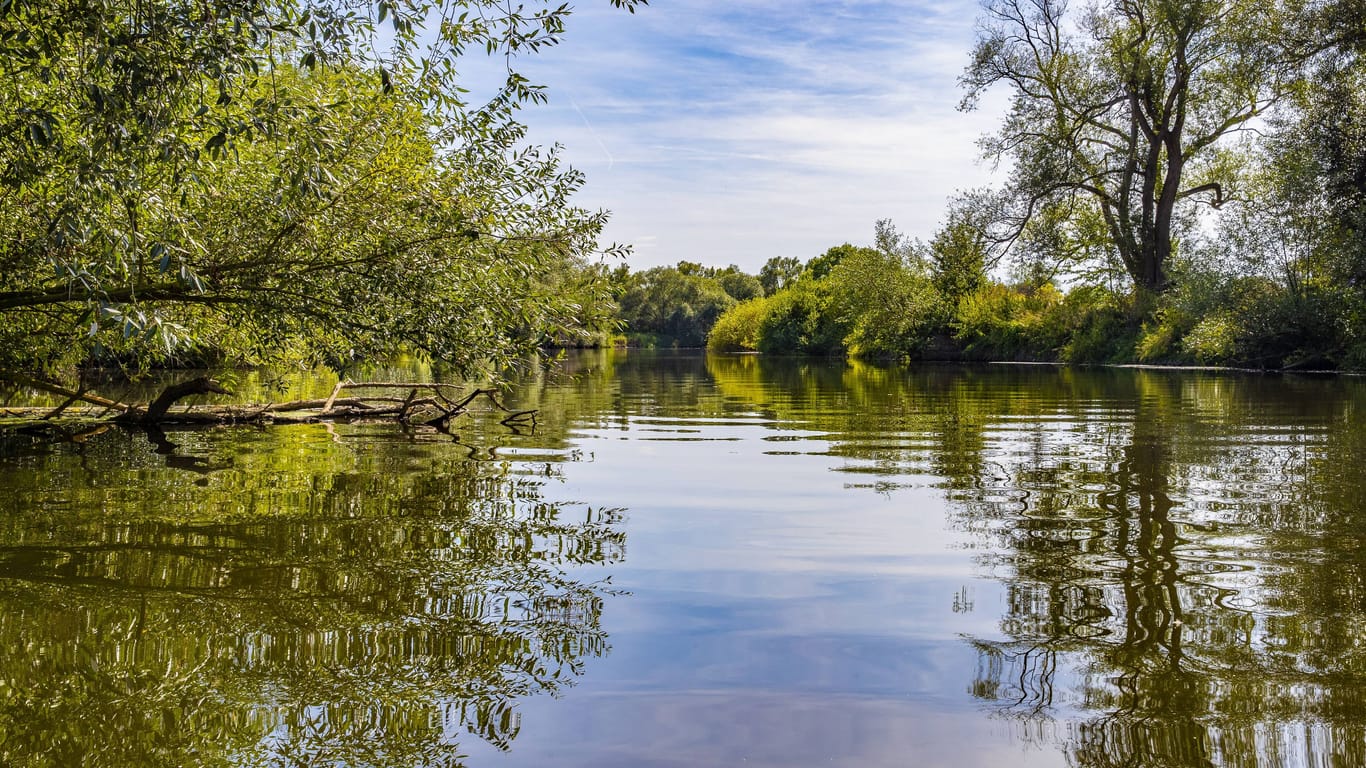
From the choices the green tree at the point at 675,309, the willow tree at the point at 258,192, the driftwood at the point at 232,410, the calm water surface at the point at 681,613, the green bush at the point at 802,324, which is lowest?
the calm water surface at the point at 681,613

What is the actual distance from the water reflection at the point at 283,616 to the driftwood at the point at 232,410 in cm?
492

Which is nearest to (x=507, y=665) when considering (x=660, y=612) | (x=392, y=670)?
(x=392, y=670)

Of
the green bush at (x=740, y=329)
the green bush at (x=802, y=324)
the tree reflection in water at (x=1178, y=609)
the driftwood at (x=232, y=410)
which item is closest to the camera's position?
the tree reflection in water at (x=1178, y=609)

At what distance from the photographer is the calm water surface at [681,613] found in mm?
4293

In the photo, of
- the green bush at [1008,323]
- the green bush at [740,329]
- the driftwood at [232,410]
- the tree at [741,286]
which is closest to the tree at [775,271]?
the tree at [741,286]

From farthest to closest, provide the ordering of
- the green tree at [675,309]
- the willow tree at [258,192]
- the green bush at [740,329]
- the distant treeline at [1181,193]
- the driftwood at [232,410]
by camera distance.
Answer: the green tree at [675,309] → the green bush at [740,329] → the distant treeline at [1181,193] → the driftwood at [232,410] → the willow tree at [258,192]

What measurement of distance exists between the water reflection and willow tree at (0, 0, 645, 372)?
5.14 feet

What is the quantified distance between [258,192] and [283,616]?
6640 millimetres

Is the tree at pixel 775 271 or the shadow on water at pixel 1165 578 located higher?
the tree at pixel 775 271

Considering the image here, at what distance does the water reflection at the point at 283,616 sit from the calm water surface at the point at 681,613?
0.02 meters

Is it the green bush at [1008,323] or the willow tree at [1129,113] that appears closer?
the willow tree at [1129,113]

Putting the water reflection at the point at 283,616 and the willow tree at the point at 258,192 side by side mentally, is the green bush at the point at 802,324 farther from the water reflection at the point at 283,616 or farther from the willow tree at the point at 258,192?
the water reflection at the point at 283,616

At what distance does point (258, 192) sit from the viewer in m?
11.0

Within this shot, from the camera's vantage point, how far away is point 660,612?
6.11 meters
